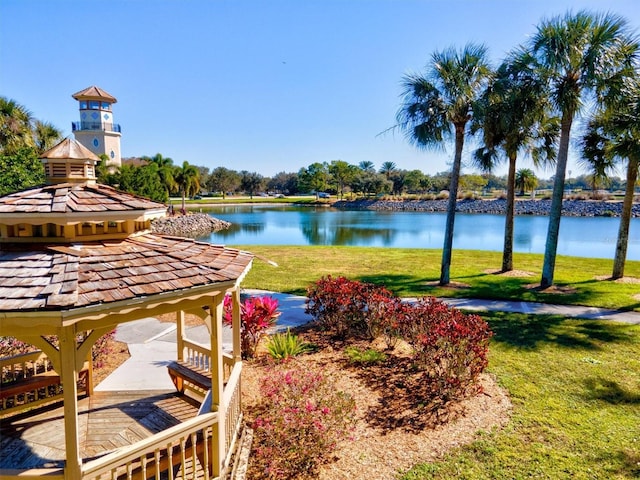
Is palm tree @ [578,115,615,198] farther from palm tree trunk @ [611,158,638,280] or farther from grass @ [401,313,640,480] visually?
grass @ [401,313,640,480]

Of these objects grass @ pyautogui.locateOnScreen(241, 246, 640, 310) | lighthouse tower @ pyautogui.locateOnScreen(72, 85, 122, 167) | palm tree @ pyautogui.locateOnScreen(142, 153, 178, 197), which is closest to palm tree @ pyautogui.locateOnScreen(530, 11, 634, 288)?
grass @ pyautogui.locateOnScreen(241, 246, 640, 310)

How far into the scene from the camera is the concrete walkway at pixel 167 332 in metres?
6.22

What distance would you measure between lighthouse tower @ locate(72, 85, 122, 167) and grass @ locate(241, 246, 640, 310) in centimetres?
2869

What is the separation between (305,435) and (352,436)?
66 centimetres

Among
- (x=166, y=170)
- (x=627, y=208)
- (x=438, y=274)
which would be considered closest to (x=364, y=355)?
(x=438, y=274)

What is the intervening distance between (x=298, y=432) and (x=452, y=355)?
2.46 metres

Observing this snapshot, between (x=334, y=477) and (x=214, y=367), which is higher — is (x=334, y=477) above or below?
below

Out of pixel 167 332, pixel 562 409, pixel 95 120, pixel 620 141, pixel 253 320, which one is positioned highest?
pixel 95 120

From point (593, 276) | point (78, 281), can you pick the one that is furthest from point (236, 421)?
point (593, 276)

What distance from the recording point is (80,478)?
308 centimetres

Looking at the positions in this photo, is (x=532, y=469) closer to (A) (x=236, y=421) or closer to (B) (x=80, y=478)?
(A) (x=236, y=421)

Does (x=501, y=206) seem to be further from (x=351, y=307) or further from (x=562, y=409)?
(x=562, y=409)

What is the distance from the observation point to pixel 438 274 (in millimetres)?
14711

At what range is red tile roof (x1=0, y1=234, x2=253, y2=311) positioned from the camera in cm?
287
